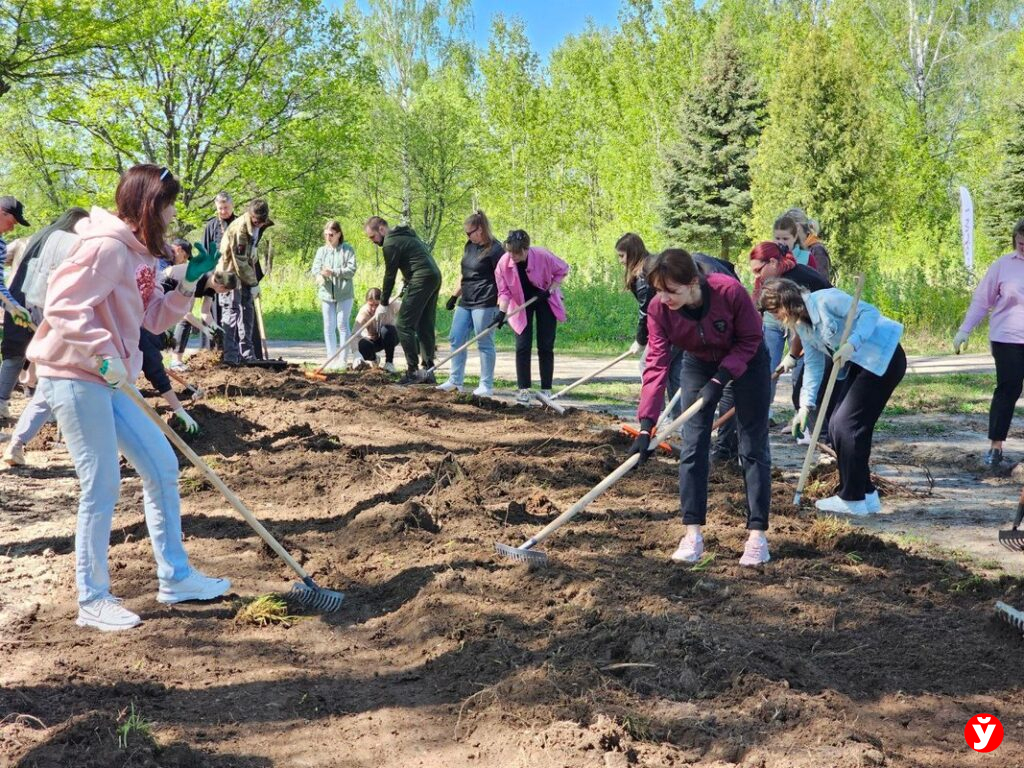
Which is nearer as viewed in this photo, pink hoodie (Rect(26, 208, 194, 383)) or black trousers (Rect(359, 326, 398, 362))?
pink hoodie (Rect(26, 208, 194, 383))

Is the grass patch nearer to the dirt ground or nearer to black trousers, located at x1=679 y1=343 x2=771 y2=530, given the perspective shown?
the dirt ground

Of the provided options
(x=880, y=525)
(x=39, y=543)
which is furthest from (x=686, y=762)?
(x=39, y=543)

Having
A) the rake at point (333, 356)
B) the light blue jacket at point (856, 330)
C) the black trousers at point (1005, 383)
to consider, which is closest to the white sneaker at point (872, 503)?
the light blue jacket at point (856, 330)

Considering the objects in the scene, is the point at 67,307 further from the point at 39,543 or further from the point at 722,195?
the point at 722,195

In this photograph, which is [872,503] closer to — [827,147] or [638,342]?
[638,342]

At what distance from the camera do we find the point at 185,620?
5008 mm

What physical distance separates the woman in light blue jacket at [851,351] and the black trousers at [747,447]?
1111 mm

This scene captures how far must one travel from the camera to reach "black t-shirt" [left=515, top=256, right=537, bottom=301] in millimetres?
11016

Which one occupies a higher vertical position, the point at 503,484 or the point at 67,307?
the point at 67,307

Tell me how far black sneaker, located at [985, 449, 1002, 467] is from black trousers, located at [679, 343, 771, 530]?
3.62 m

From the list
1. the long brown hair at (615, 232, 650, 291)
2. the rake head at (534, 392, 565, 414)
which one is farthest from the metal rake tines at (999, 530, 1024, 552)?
the rake head at (534, 392, 565, 414)

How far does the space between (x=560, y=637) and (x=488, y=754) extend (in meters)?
0.97

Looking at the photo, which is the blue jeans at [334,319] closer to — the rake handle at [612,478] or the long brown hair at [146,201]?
the rake handle at [612,478]

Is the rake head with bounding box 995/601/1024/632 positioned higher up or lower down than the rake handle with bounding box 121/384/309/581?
lower down
